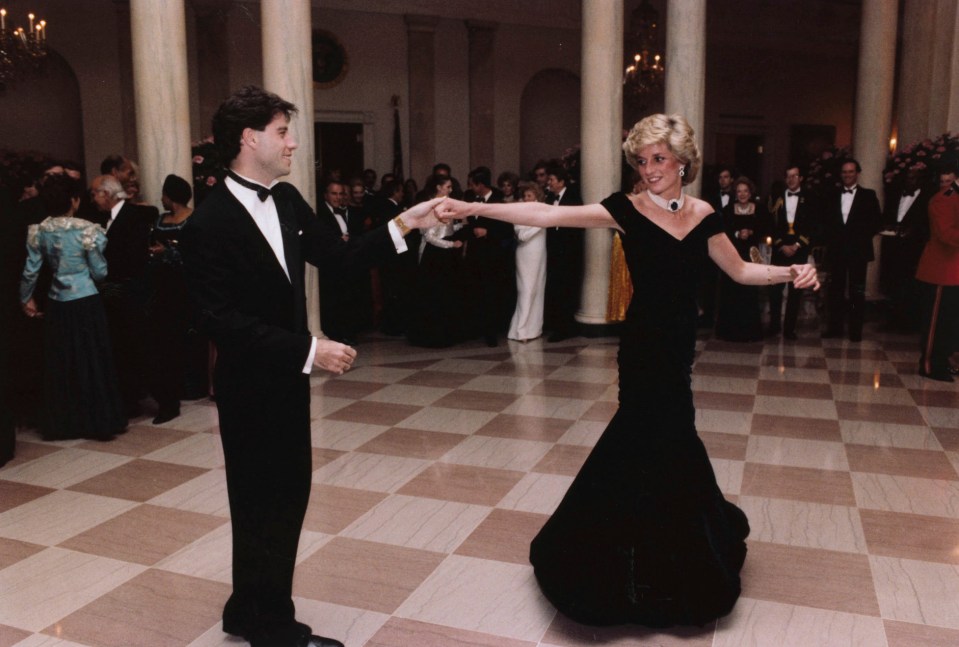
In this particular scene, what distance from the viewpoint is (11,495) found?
14.8 ft

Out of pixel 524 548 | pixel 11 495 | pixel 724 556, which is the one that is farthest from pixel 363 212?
pixel 724 556

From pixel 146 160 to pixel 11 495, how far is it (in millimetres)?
3093

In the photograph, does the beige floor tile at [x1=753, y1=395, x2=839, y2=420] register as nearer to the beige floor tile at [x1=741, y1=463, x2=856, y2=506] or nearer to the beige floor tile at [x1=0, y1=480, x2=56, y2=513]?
the beige floor tile at [x1=741, y1=463, x2=856, y2=506]

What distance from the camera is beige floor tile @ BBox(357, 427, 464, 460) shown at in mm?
5125

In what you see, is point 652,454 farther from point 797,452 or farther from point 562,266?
point 562,266

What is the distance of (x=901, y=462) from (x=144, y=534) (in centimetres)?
393

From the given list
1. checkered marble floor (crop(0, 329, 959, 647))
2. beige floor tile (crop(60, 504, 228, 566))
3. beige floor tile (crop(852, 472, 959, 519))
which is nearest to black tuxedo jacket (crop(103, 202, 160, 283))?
checkered marble floor (crop(0, 329, 959, 647))

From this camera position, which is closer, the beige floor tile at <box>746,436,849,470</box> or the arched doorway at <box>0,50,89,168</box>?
the beige floor tile at <box>746,436,849,470</box>

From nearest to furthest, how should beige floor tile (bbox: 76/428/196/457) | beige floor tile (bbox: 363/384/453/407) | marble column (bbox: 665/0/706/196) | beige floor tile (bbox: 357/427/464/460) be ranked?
beige floor tile (bbox: 357/427/464/460), beige floor tile (bbox: 76/428/196/457), beige floor tile (bbox: 363/384/453/407), marble column (bbox: 665/0/706/196)

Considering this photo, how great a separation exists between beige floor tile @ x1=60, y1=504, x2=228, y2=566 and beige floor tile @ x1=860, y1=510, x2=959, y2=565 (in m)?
2.89

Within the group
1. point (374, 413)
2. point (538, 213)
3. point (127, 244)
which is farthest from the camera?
point (374, 413)

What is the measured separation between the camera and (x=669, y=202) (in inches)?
123

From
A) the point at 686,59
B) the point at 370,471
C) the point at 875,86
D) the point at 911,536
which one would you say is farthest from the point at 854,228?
the point at 370,471

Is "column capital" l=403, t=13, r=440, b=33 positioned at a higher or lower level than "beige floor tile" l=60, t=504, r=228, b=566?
higher
